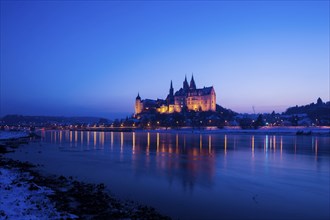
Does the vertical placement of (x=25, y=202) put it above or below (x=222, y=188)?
above

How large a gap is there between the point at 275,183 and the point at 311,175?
191 inches

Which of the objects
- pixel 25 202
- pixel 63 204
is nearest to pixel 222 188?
pixel 63 204

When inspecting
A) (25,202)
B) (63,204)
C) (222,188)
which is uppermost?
(25,202)

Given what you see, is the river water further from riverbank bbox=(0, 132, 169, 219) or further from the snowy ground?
the snowy ground

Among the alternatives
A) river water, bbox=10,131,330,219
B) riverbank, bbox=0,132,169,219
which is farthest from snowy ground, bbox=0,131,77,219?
river water, bbox=10,131,330,219

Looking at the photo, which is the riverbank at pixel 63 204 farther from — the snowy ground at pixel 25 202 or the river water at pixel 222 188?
the river water at pixel 222 188

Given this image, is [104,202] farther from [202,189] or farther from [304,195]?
[304,195]

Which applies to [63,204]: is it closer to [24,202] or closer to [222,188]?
[24,202]

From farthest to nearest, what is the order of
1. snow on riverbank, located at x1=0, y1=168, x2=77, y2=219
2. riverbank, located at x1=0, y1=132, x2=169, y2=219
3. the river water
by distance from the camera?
the river water → riverbank, located at x1=0, y1=132, x2=169, y2=219 → snow on riverbank, located at x1=0, y1=168, x2=77, y2=219

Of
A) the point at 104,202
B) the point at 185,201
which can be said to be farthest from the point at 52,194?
the point at 185,201

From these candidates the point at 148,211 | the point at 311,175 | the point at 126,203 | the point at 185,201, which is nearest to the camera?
the point at 148,211

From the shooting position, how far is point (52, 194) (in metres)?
14.4

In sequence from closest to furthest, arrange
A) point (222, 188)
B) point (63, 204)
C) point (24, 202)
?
point (24, 202), point (63, 204), point (222, 188)

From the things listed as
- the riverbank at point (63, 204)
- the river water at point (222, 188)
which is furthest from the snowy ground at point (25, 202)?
the river water at point (222, 188)
